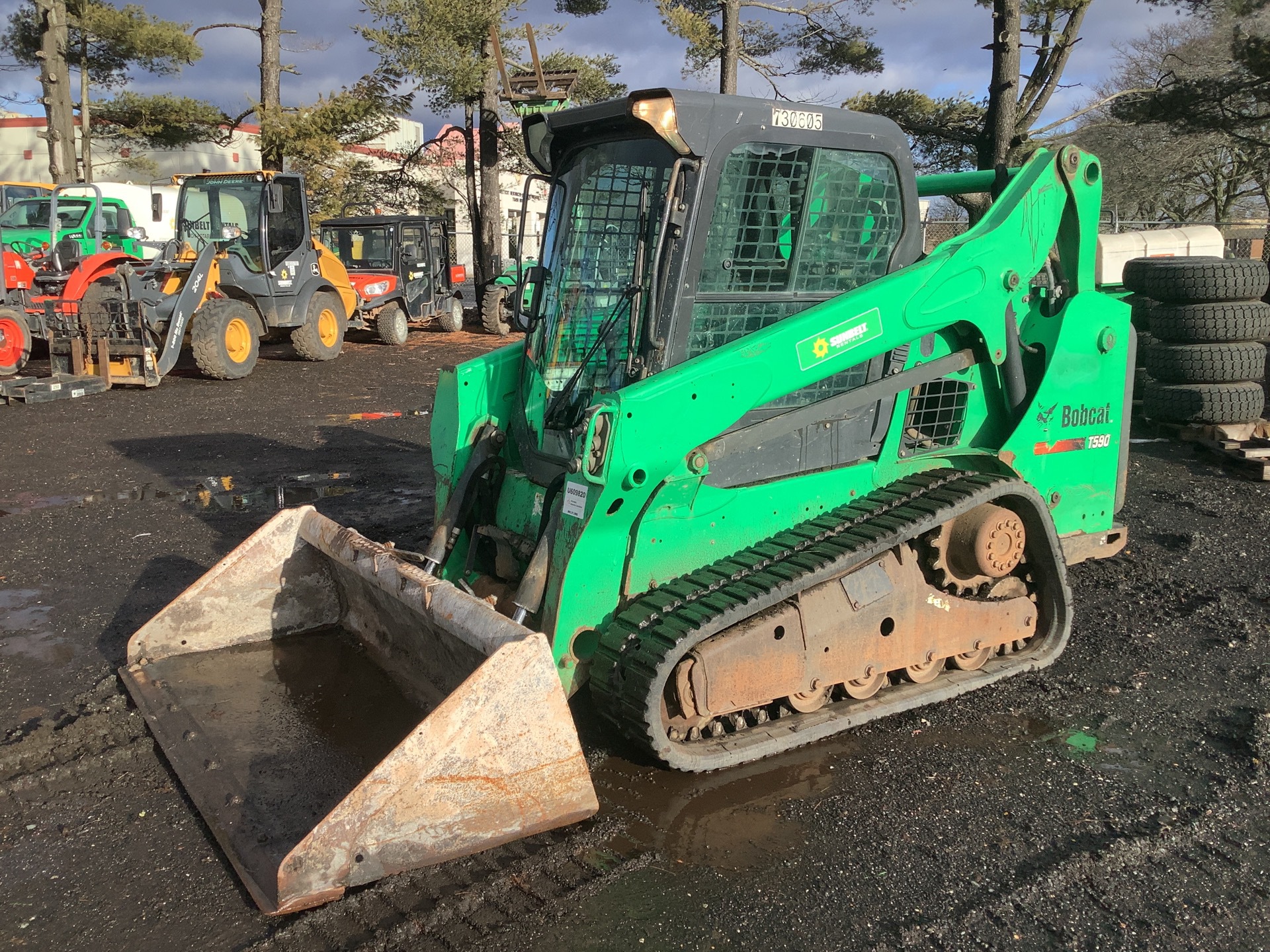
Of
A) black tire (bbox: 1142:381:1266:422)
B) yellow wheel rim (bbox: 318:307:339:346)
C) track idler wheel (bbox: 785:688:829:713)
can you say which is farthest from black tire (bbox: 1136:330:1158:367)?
yellow wheel rim (bbox: 318:307:339:346)

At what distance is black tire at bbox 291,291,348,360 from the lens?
16219mm

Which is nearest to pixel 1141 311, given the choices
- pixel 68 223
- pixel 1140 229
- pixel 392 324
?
pixel 1140 229

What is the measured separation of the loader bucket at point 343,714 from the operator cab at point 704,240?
1.00 metres

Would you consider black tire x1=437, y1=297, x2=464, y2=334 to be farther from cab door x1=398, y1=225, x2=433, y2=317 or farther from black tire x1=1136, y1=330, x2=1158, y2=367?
black tire x1=1136, y1=330, x2=1158, y2=367

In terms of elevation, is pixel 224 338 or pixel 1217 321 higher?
pixel 1217 321

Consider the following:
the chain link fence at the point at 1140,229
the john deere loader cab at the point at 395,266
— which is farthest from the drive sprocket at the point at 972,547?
the john deere loader cab at the point at 395,266

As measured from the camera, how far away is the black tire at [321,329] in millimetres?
16219

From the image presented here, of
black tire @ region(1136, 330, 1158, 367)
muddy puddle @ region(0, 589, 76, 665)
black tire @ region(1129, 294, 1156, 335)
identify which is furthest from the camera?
black tire @ region(1129, 294, 1156, 335)

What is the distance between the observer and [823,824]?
11.6ft

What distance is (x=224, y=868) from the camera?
3.26m

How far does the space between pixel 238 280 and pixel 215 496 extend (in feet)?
26.0

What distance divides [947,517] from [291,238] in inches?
550

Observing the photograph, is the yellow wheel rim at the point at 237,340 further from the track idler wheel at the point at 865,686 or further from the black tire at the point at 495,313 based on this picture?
the track idler wheel at the point at 865,686

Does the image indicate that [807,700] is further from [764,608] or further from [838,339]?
[838,339]
